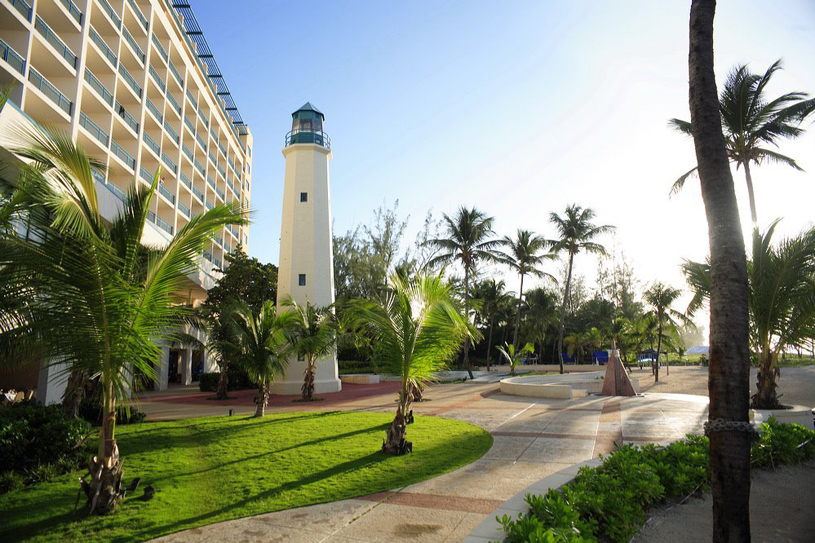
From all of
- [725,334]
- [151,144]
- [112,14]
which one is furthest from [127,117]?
[725,334]

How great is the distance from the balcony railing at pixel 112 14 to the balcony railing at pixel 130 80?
192 centimetres

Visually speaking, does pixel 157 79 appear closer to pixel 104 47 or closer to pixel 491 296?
pixel 104 47

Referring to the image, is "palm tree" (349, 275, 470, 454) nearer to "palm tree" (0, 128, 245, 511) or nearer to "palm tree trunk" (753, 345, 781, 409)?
"palm tree" (0, 128, 245, 511)

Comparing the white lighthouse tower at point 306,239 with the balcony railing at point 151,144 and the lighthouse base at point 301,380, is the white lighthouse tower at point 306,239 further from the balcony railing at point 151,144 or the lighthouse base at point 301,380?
the balcony railing at point 151,144

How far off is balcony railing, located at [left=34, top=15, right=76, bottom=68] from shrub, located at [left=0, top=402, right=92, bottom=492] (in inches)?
661

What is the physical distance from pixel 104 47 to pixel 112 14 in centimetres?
191

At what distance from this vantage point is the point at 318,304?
2231 cm

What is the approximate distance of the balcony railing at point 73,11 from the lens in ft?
63.7

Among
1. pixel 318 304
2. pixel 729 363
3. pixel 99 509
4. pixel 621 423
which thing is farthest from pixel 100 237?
pixel 318 304

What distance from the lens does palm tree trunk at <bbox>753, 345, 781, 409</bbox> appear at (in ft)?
38.0

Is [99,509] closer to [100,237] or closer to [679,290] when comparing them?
[100,237]

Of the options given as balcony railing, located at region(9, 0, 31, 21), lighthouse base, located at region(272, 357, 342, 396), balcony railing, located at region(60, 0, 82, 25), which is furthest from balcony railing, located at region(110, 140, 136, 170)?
lighthouse base, located at region(272, 357, 342, 396)

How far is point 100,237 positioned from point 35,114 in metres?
18.2

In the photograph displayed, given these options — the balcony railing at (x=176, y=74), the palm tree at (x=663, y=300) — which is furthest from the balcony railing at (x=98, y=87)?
the palm tree at (x=663, y=300)
